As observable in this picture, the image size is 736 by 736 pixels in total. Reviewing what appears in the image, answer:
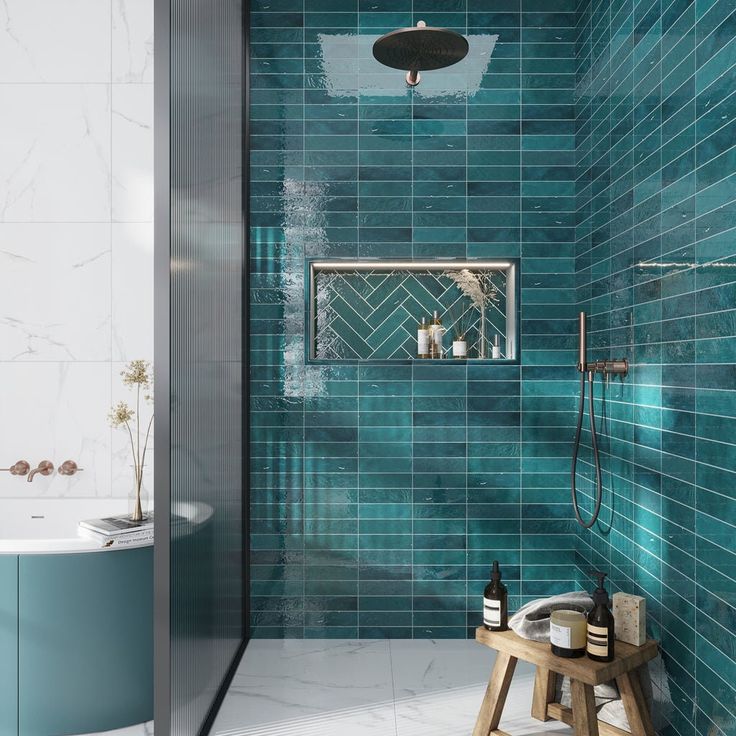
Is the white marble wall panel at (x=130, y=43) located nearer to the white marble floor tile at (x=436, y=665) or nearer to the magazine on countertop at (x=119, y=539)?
the magazine on countertop at (x=119, y=539)

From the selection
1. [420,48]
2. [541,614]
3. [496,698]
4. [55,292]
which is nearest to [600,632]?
[541,614]

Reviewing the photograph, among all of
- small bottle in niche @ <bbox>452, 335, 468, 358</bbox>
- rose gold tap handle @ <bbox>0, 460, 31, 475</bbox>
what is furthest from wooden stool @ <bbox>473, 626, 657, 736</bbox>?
rose gold tap handle @ <bbox>0, 460, 31, 475</bbox>

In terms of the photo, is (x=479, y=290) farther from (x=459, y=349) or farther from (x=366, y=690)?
(x=366, y=690)

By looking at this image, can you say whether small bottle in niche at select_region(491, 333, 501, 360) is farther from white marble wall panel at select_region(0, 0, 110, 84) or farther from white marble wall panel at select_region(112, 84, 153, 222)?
white marble wall panel at select_region(0, 0, 110, 84)

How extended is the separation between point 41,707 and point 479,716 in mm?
1439

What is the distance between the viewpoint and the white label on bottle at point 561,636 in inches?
77.4

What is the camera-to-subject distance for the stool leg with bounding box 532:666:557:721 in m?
2.24

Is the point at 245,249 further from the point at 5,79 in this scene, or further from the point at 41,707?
the point at 41,707

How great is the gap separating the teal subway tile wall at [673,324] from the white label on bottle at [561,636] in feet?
1.01

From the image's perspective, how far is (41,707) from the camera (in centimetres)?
216

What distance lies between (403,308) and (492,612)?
1434 mm

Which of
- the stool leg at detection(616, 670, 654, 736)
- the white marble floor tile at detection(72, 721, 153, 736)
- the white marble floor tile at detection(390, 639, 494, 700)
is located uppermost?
the stool leg at detection(616, 670, 654, 736)

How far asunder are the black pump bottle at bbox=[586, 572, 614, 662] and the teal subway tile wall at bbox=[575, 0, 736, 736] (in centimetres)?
19

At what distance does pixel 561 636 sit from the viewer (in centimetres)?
198
